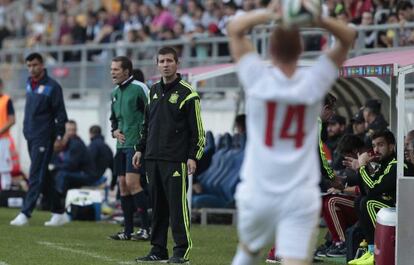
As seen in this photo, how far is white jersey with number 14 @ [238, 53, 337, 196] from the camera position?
6.43 meters

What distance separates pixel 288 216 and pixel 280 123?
0.54m

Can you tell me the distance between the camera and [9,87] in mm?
25156

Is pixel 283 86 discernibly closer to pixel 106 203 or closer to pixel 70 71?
pixel 106 203

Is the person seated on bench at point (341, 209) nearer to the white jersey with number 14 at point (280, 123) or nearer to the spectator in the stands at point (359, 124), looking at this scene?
the spectator in the stands at point (359, 124)

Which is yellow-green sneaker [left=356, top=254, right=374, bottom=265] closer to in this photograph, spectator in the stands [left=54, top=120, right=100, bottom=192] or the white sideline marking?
the white sideline marking

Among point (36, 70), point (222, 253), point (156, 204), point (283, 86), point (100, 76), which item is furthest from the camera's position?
point (100, 76)

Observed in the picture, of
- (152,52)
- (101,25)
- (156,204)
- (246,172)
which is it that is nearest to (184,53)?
(152,52)

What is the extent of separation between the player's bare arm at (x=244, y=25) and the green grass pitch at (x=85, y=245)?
4.25 m

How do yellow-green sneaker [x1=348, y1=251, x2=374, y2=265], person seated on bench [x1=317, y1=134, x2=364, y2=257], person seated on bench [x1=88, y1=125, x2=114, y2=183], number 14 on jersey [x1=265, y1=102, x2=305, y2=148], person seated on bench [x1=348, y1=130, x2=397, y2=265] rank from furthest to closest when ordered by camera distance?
person seated on bench [x1=88, y1=125, x2=114, y2=183] < person seated on bench [x1=317, y1=134, x2=364, y2=257] < yellow-green sneaker [x1=348, y1=251, x2=374, y2=265] < person seated on bench [x1=348, y1=130, x2=397, y2=265] < number 14 on jersey [x1=265, y1=102, x2=305, y2=148]

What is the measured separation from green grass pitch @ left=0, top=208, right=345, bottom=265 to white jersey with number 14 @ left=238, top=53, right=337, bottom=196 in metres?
4.11

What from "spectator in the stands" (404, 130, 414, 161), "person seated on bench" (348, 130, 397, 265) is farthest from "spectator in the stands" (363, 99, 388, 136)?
"person seated on bench" (348, 130, 397, 265)

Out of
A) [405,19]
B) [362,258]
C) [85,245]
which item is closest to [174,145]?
[362,258]

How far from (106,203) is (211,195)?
1.91 meters

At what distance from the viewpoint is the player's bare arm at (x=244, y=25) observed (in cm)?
639
